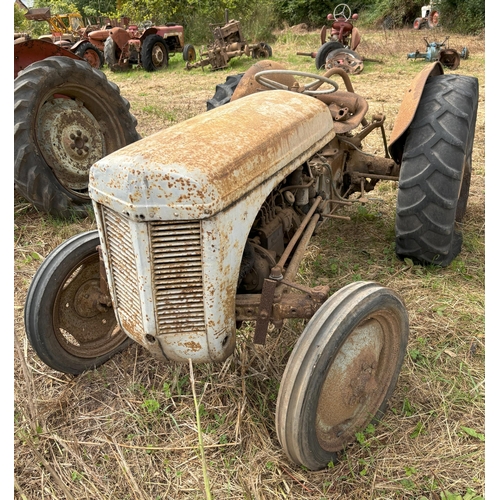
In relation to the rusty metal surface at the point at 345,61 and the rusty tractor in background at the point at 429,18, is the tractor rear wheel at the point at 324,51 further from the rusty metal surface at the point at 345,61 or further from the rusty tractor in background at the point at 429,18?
the rusty tractor in background at the point at 429,18

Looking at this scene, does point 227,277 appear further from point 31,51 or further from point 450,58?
point 450,58

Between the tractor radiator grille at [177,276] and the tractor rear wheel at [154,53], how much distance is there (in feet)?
43.3

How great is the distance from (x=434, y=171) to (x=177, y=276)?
6.29 ft

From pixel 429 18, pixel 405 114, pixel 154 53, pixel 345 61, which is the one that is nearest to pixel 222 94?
pixel 405 114

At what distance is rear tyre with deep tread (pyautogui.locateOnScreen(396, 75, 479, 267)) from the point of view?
118 inches

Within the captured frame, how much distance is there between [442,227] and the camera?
307 cm

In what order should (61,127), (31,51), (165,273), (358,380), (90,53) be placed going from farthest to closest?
1. (90,53)
2. (31,51)
3. (61,127)
4. (358,380)
5. (165,273)

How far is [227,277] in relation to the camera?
1.92m

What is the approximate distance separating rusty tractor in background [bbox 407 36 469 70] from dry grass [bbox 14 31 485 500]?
29.9ft

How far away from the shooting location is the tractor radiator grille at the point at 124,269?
190 cm

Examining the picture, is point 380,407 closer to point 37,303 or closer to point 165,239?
point 165,239

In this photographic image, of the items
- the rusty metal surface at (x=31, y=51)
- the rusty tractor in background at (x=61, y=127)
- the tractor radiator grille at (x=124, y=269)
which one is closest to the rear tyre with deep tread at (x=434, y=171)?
the tractor radiator grille at (x=124, y=269)

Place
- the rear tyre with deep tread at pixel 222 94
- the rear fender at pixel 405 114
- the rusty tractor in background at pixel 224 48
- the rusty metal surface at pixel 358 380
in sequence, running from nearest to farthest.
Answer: the rusty metal surface at pixel 358 380 → the rear fender at pixel 405 114 → the rear tyre with deep tread at pixel 222 94 → the rusty tractor in background at pixel 224 48

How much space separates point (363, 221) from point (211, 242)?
8.97 ft
